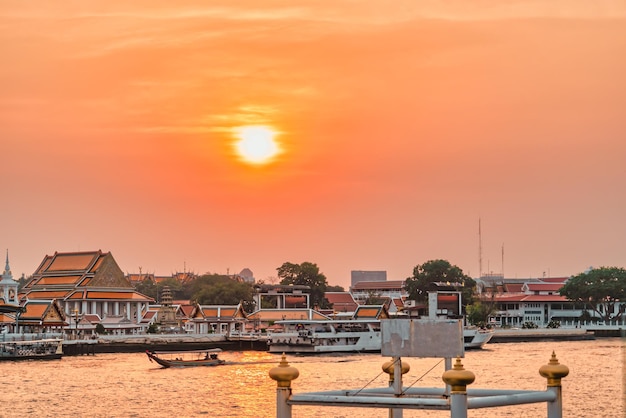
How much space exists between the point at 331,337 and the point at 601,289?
2259 inches

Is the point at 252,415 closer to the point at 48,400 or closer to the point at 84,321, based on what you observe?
the point at 48,400

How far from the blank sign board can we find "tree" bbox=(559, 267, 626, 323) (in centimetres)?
12680

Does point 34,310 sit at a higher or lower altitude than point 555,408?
higher

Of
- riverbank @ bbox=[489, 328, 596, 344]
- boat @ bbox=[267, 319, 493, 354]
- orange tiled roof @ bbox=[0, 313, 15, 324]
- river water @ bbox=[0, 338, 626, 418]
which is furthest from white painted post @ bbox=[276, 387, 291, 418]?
riverbank @ bbox=[489, 328, 596, 344]

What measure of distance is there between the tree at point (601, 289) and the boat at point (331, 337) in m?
44.9

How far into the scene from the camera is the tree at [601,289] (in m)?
136

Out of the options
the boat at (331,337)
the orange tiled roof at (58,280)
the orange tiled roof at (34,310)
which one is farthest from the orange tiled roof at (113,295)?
the boat at (331,337)

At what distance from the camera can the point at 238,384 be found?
5494cm

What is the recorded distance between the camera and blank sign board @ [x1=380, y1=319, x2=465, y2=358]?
41.3 feet

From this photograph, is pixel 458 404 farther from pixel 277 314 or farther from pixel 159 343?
pixel 277 314

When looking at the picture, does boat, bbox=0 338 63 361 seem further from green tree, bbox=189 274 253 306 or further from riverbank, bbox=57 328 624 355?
green tree, bbox=189 274 253 306

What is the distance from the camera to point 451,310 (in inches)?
3969

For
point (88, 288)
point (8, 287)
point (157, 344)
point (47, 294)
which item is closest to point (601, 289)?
point (88, 288)

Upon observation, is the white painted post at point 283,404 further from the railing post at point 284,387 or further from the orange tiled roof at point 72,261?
the orange tiled roof at point 72,261
